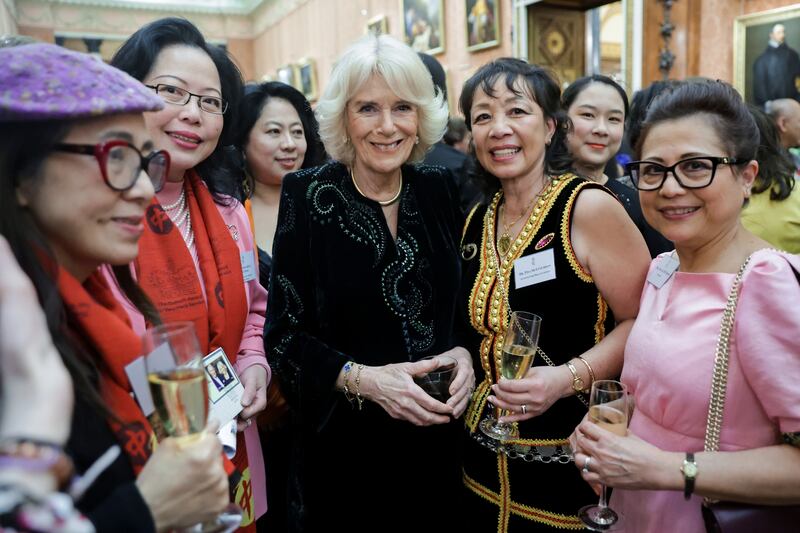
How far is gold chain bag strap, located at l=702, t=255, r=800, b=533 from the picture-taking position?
1.16 m

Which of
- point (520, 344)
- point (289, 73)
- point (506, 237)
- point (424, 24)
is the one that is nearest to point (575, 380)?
point (520, 344)

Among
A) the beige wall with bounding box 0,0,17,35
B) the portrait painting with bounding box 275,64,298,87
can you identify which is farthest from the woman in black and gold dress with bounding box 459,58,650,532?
the beige wall with bounding box 0,0,17,35

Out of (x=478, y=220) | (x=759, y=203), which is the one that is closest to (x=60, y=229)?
(x=478, y=220)

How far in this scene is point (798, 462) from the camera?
3.77 feet

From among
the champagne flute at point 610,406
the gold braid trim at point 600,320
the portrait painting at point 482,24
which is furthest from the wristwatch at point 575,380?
the portrait painting at point 482,24

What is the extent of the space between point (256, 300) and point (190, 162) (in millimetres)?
569

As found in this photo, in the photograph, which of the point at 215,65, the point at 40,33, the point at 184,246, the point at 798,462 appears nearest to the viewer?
the point at 798,462

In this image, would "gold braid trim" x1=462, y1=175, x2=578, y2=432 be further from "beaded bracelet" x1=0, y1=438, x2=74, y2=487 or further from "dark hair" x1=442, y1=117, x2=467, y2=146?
"dark hair" x1=442, y1=117, x2=467, y2=146

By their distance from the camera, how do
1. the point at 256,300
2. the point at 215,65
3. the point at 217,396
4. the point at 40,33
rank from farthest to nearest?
the point at 40,33 < the point at 256,300 < the point at 215,65 < the point at 217,396

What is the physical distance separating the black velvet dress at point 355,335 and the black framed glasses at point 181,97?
0.34 m

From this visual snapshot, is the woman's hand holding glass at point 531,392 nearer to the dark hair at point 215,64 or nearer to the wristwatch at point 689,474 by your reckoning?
the wristwatch at point 689,474

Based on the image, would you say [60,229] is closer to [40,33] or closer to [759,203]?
[759,203]

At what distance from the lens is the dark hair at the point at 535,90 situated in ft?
5.97

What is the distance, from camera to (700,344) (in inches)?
49.4
